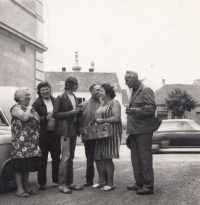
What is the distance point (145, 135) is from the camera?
21.7 ft

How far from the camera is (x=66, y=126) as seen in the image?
6.91 meters

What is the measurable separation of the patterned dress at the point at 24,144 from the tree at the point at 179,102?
6554cm

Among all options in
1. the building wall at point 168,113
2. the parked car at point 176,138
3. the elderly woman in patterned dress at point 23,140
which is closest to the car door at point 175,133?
the parked car at point 176,138

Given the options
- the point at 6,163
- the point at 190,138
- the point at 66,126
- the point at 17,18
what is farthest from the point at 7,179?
the point at 17,18

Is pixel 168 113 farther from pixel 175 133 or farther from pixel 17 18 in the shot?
pixel 175 133

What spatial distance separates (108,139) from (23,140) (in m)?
1.39

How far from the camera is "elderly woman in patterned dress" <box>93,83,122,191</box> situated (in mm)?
6977

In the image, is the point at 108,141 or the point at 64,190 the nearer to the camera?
the point at 64,190

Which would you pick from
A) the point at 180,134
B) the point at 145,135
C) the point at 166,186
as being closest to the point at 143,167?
the point at 145,135

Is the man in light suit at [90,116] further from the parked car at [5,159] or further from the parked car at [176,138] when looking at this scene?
the parked car at [176,138]

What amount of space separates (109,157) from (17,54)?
12.8 metres

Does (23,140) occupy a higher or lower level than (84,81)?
lower

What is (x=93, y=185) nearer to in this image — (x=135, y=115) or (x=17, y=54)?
(x=135, y=115)

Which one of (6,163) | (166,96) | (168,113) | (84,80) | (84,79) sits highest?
(84,79)
